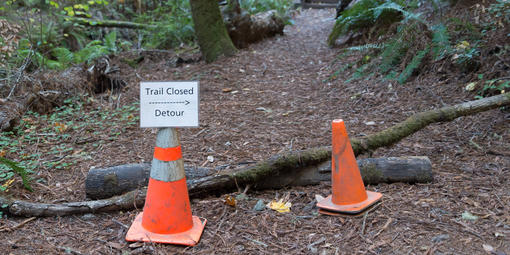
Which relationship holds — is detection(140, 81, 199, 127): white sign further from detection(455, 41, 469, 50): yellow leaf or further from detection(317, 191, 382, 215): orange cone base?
detection(455, 41, 469, 50): yellow leaf

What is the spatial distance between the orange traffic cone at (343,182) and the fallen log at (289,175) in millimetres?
328

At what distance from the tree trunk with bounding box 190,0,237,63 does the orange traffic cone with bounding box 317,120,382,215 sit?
17.6 ft

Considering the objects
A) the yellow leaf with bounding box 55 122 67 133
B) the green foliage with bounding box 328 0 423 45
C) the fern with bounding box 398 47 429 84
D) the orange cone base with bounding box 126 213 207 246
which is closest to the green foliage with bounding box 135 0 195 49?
the green foliage with bounding box 328 0 423 45

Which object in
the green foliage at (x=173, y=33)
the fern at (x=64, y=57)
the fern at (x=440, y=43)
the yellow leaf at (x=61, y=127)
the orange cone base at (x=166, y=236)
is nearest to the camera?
the orange cone base at (x=166, y=236)

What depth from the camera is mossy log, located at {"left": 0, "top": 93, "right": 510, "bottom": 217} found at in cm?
286

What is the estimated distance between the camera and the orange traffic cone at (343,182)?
2.82m

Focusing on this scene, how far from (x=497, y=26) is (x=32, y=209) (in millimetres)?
5505

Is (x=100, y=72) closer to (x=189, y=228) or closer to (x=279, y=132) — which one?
(x=279, y=132)

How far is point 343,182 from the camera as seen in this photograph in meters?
2.86

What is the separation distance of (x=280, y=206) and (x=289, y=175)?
0.38 metres


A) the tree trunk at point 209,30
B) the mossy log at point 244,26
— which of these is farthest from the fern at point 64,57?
the tree trunk at point 209,30

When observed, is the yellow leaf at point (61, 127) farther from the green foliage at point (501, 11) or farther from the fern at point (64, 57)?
the green foliage at point (501, 11)

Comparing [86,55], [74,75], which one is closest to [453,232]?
[74,75]

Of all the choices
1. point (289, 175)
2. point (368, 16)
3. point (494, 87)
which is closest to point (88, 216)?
point (289, 175)
